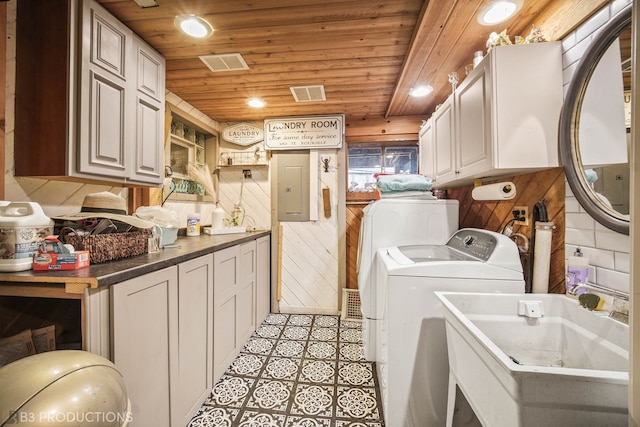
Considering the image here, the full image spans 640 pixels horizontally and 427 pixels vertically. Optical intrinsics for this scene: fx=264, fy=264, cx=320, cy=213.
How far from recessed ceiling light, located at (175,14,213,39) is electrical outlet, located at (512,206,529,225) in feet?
7.02

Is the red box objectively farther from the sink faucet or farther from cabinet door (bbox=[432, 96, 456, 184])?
cabinet door (bbox=[432, 96, 456, 184])

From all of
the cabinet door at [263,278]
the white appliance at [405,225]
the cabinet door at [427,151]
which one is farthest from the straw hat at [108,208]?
the cabinet door at [427,151]

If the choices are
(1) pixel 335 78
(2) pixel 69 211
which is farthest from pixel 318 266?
(2) pixel 69 211

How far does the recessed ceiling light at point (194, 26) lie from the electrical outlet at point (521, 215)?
2.14 metres

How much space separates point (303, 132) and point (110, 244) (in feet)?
7.40

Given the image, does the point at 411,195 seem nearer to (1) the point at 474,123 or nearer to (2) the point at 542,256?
(1) the point at 474,123

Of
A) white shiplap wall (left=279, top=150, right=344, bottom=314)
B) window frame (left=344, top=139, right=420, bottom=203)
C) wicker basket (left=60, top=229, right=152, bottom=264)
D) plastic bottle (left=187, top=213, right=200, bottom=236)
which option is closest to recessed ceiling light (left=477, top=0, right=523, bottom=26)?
window frame (left=344, top=139, right=420, bottom=203)

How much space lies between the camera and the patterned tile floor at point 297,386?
5.04ft

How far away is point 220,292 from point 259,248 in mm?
938

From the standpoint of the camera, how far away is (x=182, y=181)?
2.77m

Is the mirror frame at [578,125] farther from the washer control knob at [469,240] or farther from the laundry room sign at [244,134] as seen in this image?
the laundry room sign at [244,134]

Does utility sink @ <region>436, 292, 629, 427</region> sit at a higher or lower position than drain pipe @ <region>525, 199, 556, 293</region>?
lower

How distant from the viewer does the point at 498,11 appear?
52.9 inches

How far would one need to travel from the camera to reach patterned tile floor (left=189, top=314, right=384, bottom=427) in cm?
154
